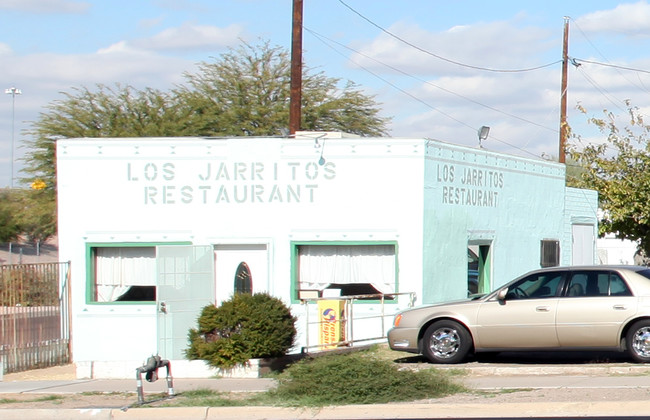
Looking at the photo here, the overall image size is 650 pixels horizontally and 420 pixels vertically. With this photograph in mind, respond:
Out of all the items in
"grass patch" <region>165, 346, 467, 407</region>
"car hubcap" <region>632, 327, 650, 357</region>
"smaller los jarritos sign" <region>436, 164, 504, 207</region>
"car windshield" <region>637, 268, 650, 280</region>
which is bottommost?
"grass patch" <region>165, 346, 467, 407</region>

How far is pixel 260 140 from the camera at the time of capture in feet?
58.0

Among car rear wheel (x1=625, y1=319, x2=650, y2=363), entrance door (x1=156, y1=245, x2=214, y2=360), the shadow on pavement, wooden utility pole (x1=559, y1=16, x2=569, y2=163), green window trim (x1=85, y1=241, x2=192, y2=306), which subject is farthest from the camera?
wooden utility pole (x1=559, y1=16, x2=569, y2=163)

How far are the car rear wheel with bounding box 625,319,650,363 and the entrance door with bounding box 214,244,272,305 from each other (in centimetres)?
655

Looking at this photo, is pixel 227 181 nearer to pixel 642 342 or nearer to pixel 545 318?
pixel 545 318

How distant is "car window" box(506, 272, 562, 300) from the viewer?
14484mm

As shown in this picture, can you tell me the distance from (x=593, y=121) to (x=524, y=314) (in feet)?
65.6

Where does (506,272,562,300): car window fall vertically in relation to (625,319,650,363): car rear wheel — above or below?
above

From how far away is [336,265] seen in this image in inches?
701

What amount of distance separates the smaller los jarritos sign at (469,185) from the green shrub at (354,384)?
633cm

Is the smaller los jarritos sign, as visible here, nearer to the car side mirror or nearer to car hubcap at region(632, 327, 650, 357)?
the car side mirror

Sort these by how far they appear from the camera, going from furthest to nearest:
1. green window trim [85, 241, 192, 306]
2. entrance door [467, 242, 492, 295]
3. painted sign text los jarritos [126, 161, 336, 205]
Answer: entrance door [467, 242, 492, 295], green window trim [85, 241, 192, 306], painted sign text los jarritos [126, 161, 336, 205]

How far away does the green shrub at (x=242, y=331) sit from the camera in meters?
14.6

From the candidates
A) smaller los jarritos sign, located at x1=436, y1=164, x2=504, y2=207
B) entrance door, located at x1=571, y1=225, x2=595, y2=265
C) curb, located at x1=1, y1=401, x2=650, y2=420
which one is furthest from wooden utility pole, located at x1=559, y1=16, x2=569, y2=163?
curb, located at x1=1, y1=401, x2=650, y2=420

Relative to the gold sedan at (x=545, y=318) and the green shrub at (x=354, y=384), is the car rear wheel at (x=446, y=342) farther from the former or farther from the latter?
the green shrub at (x=354, y=384)
